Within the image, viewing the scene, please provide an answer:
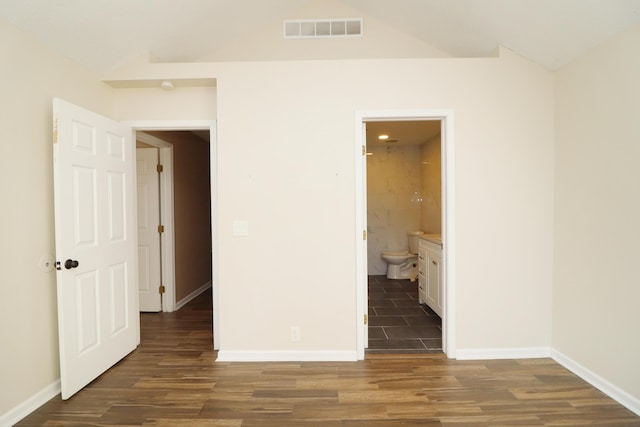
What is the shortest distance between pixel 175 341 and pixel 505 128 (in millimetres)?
3688

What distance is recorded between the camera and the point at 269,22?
2.89 meters

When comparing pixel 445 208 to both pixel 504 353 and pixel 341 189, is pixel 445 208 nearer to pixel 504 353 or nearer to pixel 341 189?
pixel 341 189

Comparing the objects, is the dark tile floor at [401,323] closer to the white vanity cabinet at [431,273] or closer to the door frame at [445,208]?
the white vanity cabinet at [431,273]

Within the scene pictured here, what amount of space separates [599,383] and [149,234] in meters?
4.65

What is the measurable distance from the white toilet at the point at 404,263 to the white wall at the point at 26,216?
4.43 meters

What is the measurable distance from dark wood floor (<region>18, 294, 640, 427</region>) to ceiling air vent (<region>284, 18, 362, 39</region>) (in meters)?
3.03

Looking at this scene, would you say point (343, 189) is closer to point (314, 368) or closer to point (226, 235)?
point (226, 235)

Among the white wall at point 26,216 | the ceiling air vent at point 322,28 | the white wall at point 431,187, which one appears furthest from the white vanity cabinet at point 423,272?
the white wall at point 26,216

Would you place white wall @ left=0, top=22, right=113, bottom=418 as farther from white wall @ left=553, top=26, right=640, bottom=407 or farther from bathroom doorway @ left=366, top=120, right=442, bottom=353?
white wall @ left=553, top=26, right=640, bottom=407

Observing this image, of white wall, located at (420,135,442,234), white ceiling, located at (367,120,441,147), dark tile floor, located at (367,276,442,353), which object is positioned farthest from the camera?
white wall, located at (420,135,442,234)

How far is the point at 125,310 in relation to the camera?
2.65 metres

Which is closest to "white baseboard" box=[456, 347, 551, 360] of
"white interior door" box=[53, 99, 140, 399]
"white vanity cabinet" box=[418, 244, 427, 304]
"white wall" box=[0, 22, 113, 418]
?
"white vanity cabinet" box=[418, 244, 427, 304]

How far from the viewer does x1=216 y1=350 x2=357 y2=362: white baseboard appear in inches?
101

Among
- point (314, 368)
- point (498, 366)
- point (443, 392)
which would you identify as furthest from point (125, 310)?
point (498, 366)
